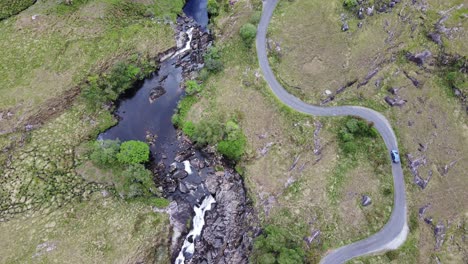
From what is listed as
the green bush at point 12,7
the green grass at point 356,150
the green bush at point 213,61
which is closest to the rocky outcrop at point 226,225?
the green grass at point 356,150

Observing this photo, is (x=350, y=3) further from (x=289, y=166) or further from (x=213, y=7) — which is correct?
(x=289, y=166)

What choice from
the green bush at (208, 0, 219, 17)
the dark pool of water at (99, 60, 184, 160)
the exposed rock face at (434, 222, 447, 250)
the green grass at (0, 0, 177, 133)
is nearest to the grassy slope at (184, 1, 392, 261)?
the dark pool of water at (99, 60, 184, 160)

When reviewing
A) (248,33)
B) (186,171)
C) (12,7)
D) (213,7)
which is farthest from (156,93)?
(12,7)

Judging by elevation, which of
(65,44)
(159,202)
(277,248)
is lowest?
(277,248)

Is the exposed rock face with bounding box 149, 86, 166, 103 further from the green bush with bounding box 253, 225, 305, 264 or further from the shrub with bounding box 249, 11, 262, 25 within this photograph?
the green bush with bounding box 253, 225, 305, 264

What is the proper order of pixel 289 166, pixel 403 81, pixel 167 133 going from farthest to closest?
pixel 167 133 < pixel 403 81 < pixel 289 166

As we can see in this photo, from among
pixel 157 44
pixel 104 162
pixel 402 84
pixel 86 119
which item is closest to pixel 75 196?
pixel 104 162

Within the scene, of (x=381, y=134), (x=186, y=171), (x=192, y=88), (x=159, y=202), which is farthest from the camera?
(x=192, y=88)
